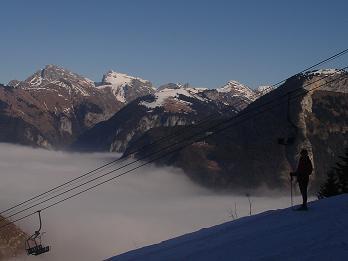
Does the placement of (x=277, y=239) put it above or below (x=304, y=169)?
below

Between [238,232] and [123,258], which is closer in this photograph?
[238,232]

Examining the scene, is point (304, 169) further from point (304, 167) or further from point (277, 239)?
point (277, 239)

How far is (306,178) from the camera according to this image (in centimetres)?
2417

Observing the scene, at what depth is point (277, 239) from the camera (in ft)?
67.7

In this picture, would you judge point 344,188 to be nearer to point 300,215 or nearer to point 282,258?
point 300,215

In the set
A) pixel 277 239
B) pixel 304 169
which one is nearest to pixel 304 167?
pixel 304 169

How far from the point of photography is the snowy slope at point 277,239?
720 inches

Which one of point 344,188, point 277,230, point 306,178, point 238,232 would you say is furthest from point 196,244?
point 344,188

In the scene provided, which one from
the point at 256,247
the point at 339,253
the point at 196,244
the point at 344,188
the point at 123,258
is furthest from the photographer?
the point at 344,188

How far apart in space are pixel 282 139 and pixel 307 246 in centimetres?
912

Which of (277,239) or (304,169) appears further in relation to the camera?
(304,169)

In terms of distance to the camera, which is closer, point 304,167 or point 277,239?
point 277,239

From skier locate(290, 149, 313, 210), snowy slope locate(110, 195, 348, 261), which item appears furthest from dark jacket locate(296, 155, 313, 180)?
snowy slope locate(110, 195, 348, 261)

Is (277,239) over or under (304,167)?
under
